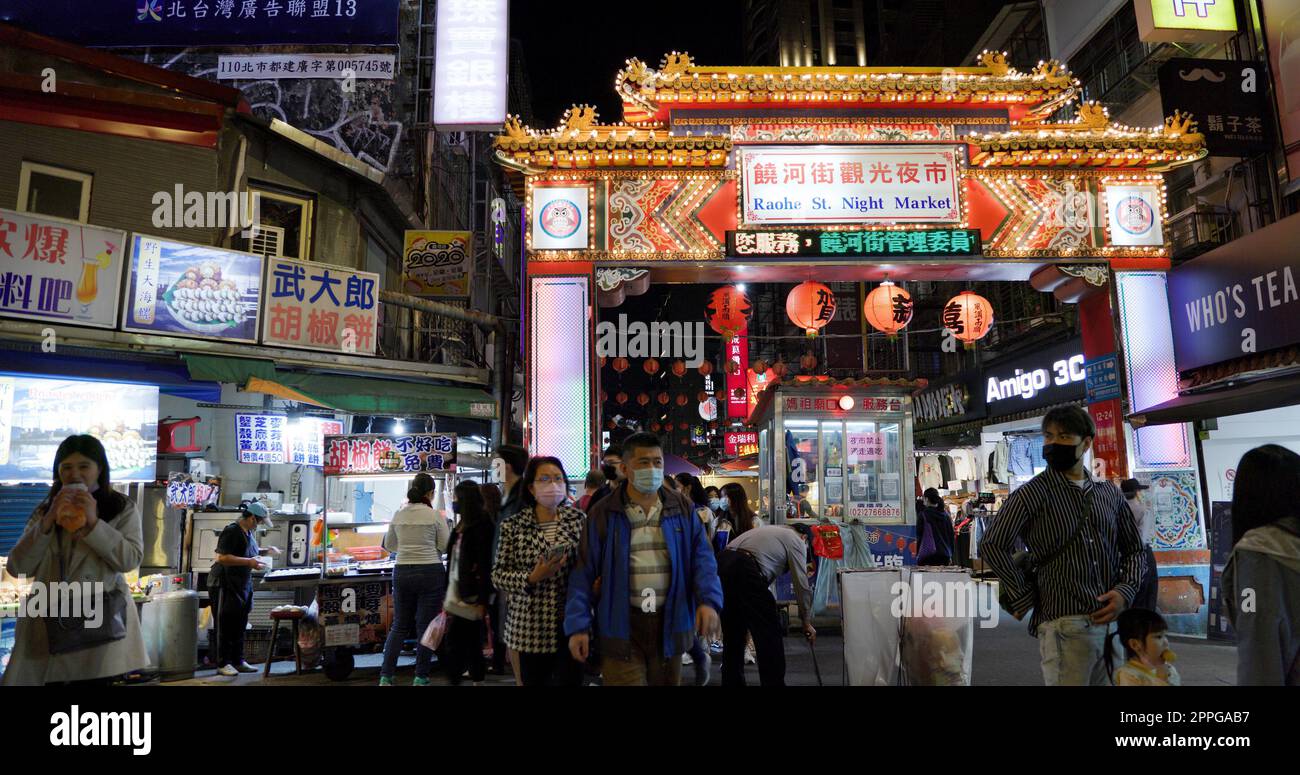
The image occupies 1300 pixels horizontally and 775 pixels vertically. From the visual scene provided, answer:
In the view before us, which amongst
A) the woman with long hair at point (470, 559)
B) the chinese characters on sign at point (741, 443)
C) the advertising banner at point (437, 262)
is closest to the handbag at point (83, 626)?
the woman with long hair at point (470, 559)

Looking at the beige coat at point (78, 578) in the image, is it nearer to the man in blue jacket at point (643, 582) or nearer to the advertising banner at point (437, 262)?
the man in blue jacket at point (643, 582)

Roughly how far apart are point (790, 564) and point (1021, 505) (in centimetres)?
270

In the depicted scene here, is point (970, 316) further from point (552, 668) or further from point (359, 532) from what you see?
point (359, 532)

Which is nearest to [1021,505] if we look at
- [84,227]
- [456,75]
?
[84,227]

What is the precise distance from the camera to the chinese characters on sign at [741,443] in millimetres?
32875

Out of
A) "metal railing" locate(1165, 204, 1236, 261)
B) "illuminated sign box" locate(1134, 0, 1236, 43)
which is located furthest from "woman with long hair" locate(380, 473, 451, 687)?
"metal railing" locate(1165, 204, 1236, 261)

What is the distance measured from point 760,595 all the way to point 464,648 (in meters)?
3.46

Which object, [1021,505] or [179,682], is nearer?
[1021,505]

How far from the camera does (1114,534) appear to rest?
4434 millimetres

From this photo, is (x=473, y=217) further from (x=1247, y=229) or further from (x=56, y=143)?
(x=1247, y=229)
